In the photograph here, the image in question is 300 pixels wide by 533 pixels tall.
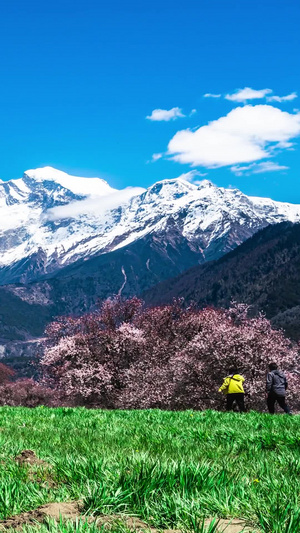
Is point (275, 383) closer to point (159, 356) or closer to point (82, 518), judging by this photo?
point (82, 518)

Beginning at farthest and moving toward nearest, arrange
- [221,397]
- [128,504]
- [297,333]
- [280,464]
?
[297,333] < [221,397] < [280,464] < [128,504]

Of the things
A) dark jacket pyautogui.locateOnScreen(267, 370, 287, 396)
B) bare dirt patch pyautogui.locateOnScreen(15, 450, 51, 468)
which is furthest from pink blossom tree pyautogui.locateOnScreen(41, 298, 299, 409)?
bare dirt patch pyautogui.locateOnScreen(15, 450, 51, 468)

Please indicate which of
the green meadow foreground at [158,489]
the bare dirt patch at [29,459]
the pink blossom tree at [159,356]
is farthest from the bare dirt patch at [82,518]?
the pink blossom tree at [159,356]

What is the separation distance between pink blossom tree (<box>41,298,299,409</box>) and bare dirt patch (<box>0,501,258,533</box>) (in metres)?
35.9

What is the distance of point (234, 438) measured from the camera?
8133 mm

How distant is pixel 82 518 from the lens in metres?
3.15

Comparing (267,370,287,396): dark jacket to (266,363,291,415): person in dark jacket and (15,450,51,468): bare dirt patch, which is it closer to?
(266,363,291,415): person in dark jacket

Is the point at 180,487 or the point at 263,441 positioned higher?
the point at 180,487

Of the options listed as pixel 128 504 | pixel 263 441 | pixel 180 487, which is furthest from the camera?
pixel 263 441

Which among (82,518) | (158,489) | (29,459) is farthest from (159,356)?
(82,518)

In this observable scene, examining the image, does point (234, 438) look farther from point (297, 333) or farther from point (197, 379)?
point (297, 333)

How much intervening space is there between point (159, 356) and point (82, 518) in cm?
4562

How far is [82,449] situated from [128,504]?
2.95 meters

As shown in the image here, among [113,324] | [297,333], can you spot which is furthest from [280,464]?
[297,333]
